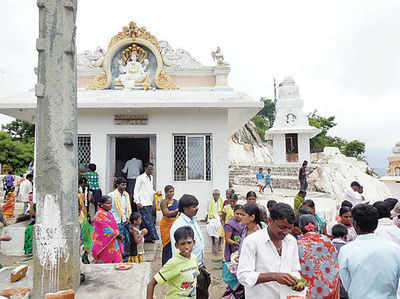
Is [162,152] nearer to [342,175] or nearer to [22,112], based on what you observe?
[22,112]

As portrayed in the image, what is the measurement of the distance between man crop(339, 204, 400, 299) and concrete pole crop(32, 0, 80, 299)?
2.59 m

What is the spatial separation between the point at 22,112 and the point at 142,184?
477 cm

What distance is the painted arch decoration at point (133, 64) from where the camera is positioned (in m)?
8.57

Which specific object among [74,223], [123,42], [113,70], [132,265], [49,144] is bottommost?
[132,265]

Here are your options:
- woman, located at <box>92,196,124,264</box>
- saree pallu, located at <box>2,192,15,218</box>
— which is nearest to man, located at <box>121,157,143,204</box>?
woman, located at <box>92,196,124,264</box>

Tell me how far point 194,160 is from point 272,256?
20.2 ft

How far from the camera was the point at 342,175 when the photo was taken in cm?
1767

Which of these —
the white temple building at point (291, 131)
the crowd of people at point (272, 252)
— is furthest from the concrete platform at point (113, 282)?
the white temple building at point (291, 131)

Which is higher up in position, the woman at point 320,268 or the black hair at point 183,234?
the black hair at point 183,234

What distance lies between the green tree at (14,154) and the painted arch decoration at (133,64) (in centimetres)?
1543

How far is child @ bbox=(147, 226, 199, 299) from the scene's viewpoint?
2.44m

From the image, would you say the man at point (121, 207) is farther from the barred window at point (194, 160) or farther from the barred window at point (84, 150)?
the barred window at point (84, 150)

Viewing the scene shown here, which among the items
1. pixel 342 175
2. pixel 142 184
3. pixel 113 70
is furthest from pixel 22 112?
pixel 342 175

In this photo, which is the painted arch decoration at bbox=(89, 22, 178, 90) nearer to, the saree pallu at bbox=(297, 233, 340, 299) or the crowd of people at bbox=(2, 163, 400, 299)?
the crowd of people at bbox=(2, 163, 400, 299)
